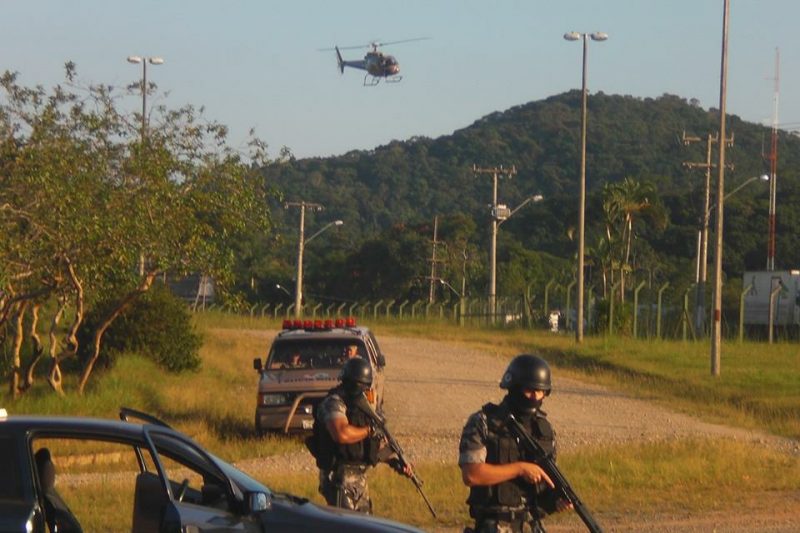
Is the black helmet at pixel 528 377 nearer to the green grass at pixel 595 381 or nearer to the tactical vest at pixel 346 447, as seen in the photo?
the tactical vest at pixel 346 447

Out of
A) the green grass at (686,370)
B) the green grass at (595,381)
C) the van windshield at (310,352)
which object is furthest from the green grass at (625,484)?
the green grass at (686,370)

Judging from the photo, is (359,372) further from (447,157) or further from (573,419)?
(447,157)

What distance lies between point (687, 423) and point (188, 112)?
11214mm

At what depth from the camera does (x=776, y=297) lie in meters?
51.5

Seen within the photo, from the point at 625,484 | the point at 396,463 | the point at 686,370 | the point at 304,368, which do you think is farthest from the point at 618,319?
the point at 396,463

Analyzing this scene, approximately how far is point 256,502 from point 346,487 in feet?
8.12

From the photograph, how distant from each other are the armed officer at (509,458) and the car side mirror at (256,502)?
3.44 ft

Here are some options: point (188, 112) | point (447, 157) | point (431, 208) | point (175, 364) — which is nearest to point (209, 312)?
point (175, 364)

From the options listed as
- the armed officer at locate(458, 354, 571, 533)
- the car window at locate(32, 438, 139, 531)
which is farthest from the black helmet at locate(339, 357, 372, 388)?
the armed officer at locate(458, 354, 571, 533)

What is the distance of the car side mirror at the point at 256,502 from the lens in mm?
6633

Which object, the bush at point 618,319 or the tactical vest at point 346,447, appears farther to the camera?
the bush at point 618,319

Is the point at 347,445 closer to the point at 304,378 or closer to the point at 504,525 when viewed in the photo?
the point at 504,525

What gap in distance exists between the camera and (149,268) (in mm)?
22641

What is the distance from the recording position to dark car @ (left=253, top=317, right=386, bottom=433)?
1967cm
